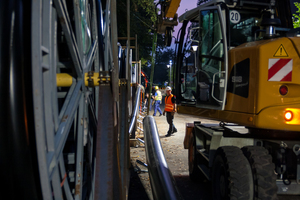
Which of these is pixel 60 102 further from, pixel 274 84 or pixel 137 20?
pixel 137 20

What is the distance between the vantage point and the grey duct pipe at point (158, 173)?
11.8ft

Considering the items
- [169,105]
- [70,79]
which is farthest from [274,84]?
[169,105]

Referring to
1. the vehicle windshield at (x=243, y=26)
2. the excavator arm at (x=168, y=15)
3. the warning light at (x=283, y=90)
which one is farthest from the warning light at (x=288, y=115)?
the excavator arm at (x=168, y=15)

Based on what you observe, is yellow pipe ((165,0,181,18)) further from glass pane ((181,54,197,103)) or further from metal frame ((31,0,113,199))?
metal frame ((31,0,113,199))

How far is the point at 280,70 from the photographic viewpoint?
3.35 meters

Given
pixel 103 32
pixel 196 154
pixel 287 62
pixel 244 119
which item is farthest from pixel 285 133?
pixel 103 32

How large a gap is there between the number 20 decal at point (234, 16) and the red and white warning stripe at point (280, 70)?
4.77 feet

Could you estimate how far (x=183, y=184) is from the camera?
5.76 metres

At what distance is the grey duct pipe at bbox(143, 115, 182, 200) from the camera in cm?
360

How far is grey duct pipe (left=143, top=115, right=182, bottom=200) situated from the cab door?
1.16m

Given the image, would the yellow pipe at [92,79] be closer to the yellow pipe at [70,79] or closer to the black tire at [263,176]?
the yellow pipe at [70,79]

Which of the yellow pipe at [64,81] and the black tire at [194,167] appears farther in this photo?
the black tire at [194,167]

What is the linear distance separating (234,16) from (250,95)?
1660mm

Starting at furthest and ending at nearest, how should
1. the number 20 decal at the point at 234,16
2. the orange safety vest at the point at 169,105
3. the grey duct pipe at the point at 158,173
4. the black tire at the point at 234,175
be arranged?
the orange safety vest at the point at 169,105 < the number 20 decal at the point at 234,16 < the grey duct pipe at the point at 158,173 < the black tire at the point at 234,175
